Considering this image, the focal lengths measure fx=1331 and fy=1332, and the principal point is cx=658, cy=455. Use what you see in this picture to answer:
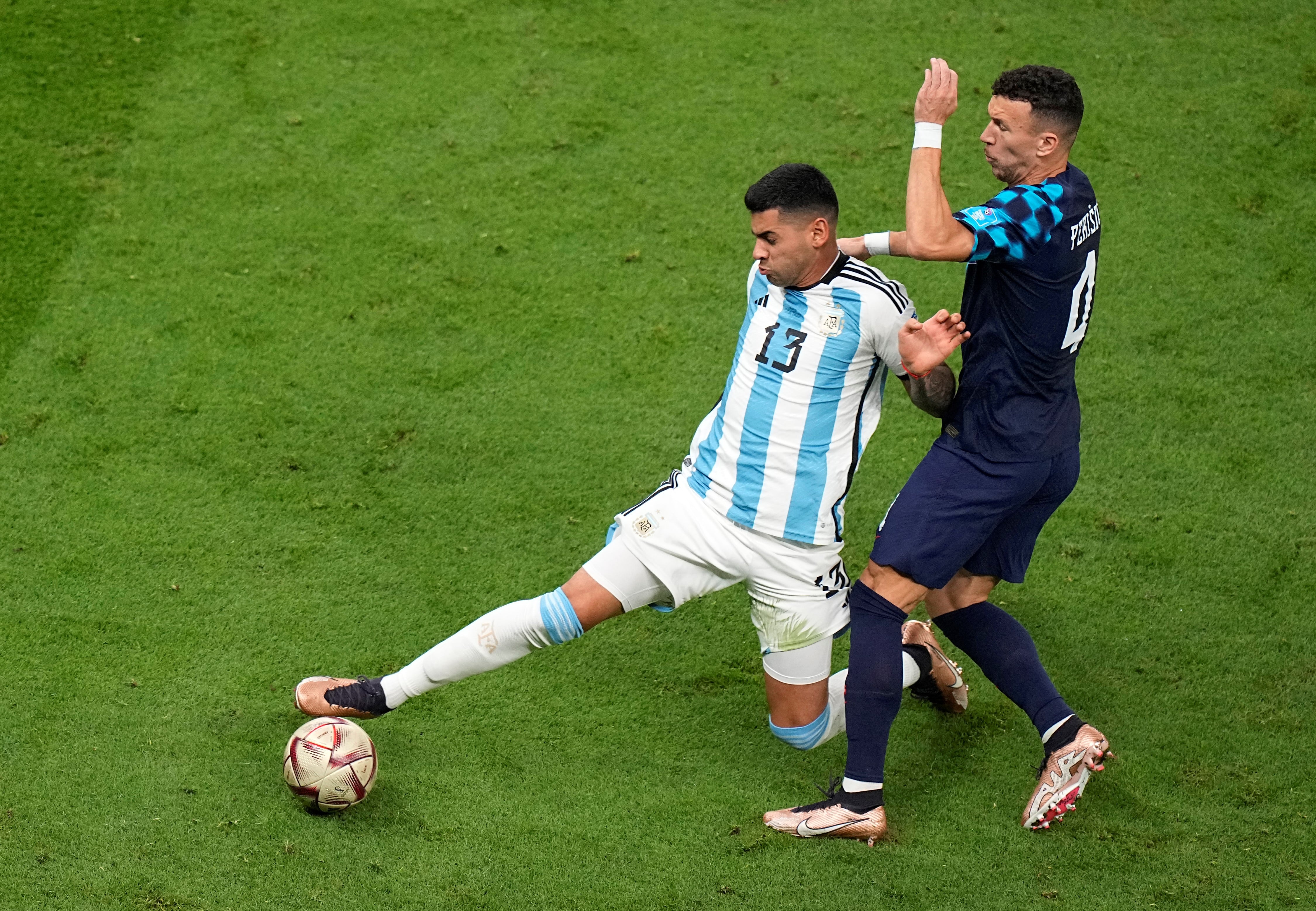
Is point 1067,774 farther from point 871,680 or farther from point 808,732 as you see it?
point 808,732

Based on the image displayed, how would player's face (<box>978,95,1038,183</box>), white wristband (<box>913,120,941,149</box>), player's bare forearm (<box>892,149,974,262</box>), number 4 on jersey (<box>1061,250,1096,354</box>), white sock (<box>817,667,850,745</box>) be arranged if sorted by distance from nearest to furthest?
1. player's bare forearm (<box>892,149,974,262</box>)
2. white wristband (<box>913,120,941,149</box>)
3. player's face (<box>978,95,1038,183</box>)
4. number 4 on jersey (<box>1061,250,1096,354</box>)
5. white sock (<box>817,667,850,745</box>)

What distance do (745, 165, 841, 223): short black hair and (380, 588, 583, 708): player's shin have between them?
130 cm

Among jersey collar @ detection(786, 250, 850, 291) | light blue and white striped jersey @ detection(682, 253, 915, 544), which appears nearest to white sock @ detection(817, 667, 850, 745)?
light blue and white striped jersey @ detection(682, 253, 915, 544)

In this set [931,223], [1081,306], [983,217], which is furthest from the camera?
[1081,306]

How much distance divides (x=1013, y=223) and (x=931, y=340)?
1.24ft

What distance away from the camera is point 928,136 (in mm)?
3541

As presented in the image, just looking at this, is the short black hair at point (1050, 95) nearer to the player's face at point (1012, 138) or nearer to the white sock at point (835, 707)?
the player's face at point (1012, 138)

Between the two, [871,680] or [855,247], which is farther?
[855,247]

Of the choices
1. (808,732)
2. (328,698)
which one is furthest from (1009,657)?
(328,698)

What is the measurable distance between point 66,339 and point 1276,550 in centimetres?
513

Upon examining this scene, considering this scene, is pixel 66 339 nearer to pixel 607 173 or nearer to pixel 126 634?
pixel 126 634

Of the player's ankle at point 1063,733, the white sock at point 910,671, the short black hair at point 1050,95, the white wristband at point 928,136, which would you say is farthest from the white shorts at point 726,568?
the short black hair at point 1050,95

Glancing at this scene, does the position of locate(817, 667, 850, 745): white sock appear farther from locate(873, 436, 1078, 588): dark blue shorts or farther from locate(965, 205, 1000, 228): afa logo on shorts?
locate(965, 205, 1000, 228): afa logo on shorts

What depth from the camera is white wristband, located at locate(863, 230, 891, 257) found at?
4.11m
